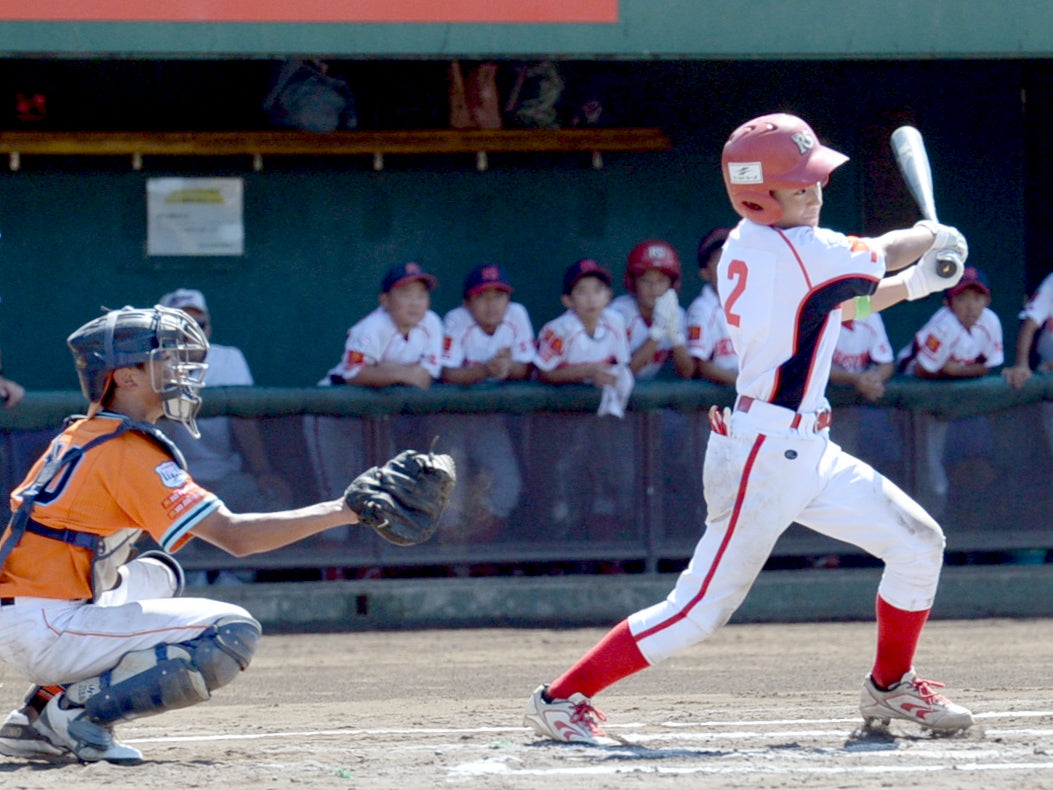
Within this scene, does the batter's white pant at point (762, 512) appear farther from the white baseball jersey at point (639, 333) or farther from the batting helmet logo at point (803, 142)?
the white baseball jersey at point (639, 333)

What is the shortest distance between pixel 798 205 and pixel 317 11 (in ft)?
11.8

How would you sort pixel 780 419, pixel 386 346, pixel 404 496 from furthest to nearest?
pixel 386 346
pixel 780 419
pixel 404 496

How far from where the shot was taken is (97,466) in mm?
3730

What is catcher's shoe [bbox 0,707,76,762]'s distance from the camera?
3910 millimetres

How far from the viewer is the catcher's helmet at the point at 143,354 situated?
3848mm

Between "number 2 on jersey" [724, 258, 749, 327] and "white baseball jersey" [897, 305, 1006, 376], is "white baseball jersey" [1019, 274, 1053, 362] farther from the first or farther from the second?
"number 2 on jersey" [724, 258, 749, 327]

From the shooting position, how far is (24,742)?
3.93m

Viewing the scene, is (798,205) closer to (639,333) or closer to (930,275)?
(930,275)

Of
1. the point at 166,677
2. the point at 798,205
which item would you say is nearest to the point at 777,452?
the point at 798,205

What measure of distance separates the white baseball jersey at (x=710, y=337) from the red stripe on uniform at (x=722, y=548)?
3.40 meters

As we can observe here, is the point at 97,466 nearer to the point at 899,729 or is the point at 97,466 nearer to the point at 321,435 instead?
the point at 899,729

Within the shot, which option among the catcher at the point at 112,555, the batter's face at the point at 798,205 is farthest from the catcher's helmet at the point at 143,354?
the batter's face at the point at 798,205

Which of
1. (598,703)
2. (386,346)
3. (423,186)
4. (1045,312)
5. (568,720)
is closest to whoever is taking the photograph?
(568,720)

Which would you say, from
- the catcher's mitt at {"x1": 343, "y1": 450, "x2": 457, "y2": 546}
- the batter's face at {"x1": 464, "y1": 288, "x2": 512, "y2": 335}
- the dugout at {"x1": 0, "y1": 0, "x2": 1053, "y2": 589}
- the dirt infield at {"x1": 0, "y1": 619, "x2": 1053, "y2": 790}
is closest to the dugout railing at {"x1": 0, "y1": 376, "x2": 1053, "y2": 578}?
the dirt infield at {"x1": 0, "y1": 619, "x2": 1053, "y2": 790}
